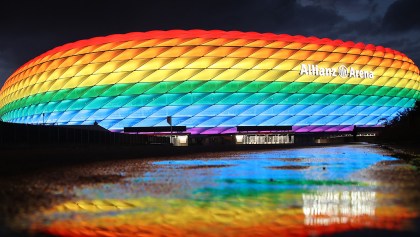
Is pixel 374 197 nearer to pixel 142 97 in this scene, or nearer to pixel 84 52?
pixel 142 97

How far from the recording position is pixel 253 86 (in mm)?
45000

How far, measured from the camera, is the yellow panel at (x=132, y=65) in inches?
1708

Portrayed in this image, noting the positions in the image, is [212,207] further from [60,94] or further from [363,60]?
[363,60]

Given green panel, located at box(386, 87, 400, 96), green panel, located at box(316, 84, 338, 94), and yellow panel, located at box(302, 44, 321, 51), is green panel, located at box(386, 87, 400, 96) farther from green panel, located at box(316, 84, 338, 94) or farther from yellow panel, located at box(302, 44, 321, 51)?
yellow panel, located at box(302, 44, 321, 51)

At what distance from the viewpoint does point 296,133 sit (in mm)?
51094

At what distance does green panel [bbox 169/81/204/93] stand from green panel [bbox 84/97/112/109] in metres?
6.37

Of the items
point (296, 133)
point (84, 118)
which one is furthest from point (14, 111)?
point (296, 133)

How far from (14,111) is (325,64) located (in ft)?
120

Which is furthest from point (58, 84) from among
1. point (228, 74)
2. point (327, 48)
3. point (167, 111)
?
point (327, 48)

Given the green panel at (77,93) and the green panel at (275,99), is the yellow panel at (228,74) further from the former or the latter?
the green panel at (77,93)

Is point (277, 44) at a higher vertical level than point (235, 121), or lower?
higher

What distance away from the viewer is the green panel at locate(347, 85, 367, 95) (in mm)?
49688

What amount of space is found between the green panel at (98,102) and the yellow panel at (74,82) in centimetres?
222

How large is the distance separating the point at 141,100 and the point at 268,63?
12532 mm
